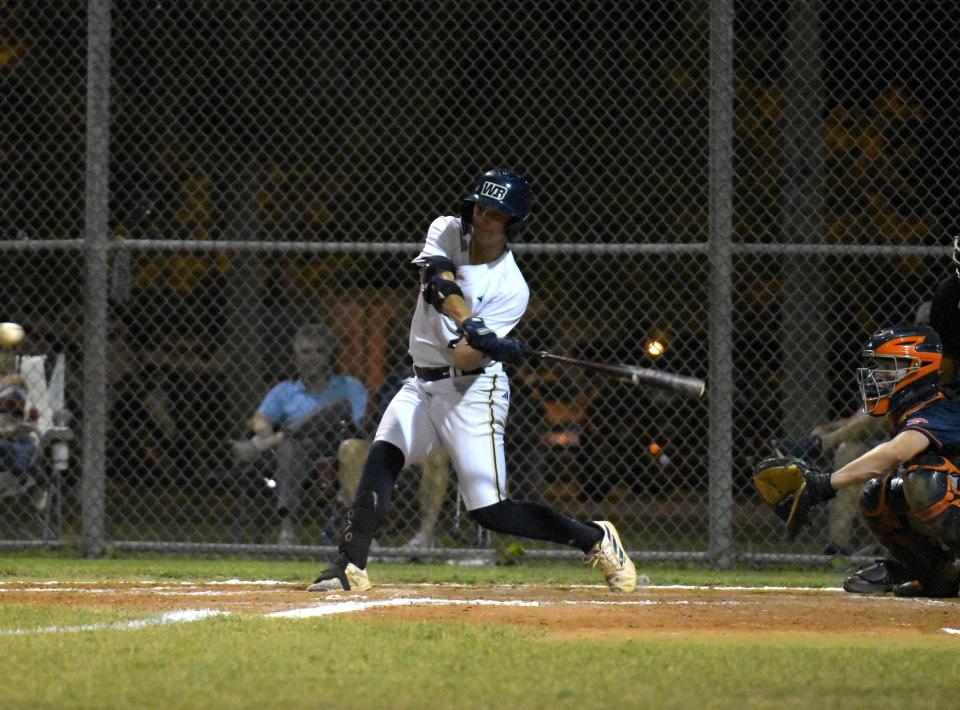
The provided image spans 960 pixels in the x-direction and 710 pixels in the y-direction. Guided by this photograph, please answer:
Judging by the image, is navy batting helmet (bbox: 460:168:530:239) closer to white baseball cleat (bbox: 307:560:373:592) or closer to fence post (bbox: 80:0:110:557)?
white baseball cleat (bbox: 307:560:373:592)

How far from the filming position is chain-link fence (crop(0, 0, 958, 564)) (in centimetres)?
1150

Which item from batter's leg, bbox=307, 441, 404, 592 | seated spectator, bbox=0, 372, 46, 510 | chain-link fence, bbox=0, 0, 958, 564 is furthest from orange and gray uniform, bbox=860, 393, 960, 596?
seated spectator, bbox=0, 372, 46, 510

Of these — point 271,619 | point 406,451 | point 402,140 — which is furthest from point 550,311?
point 271,619

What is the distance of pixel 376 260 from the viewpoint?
42.7ft

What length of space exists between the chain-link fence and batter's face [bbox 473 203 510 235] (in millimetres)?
3913

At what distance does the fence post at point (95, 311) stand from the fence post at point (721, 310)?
325 cm

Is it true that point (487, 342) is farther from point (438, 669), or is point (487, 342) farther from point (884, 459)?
point (438, 669)

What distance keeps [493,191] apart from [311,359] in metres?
3.71

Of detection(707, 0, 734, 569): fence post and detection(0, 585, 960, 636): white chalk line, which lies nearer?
detection(0, 585, 960, 636): white chalk line

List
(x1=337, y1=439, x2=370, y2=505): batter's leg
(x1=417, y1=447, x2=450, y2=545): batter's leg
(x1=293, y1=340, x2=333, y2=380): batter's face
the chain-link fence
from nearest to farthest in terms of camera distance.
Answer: (x1=417, y1=447, x2=450, y2=545): batter's leg
(x1=337, y1=439, x2=370, y2=505): batter's leg
(x1=293, y1=340, x2=333, y2=380): batter's face
the chain-link fence

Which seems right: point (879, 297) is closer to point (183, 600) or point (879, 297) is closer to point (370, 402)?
point (370, 402)

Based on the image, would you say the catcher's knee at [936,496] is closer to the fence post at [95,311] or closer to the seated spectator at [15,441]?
the fence post at [95,311]

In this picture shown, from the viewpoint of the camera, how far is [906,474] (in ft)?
21.5

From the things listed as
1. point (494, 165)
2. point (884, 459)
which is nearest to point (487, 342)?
point (884, 459)
